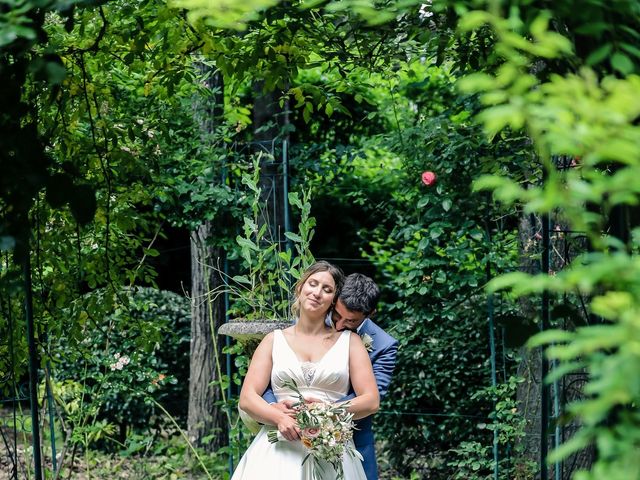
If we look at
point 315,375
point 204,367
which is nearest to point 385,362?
point 315,375

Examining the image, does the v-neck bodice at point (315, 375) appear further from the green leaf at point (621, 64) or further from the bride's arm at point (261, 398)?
the green leaf at point (621, 64)

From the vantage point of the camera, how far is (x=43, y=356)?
4.50 meters

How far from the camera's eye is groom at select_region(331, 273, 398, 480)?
4.01 metres

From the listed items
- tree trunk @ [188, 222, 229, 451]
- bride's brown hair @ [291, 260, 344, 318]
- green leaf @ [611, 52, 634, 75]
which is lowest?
tree trunk @ [188, 222, 229, 451]

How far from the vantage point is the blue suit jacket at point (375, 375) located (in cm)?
410

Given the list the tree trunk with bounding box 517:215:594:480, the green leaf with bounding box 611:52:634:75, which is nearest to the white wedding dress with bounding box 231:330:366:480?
the tree trunk with bounding box 517:215:594:480

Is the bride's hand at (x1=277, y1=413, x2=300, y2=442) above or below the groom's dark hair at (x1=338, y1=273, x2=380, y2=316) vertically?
below

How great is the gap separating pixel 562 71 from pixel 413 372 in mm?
4300

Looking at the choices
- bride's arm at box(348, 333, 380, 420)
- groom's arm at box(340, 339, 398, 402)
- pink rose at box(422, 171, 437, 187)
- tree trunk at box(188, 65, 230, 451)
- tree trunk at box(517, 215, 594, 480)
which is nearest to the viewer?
bride's arm at box(348, 333, 380, 420)

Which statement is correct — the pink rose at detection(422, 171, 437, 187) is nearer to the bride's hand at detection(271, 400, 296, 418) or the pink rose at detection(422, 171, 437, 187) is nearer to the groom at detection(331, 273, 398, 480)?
the groom at detection(331, 273, 398, 480)

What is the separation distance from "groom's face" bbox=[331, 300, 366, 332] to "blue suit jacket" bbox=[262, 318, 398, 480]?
0.19 metres

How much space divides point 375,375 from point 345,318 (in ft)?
1.17

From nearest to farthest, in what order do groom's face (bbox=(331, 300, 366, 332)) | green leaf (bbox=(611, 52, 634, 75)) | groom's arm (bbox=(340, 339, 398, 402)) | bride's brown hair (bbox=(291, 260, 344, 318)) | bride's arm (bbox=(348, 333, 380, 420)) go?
1. green leaf (bbox=(611, 52, 634, 75))
2. bride's arm (bbox=(348, 333, 380, 420))
3. bride's brown hair (bbox=(291, 260, 344, 318))
4. groom's face (bbox=(331, 300, 366, 332))
5. groom's arm (bbox=(340, 339, 398, 402))

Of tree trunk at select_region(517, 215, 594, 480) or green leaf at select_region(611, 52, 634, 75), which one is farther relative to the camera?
tree trunk at select_region(517, 215, 594, 480)
